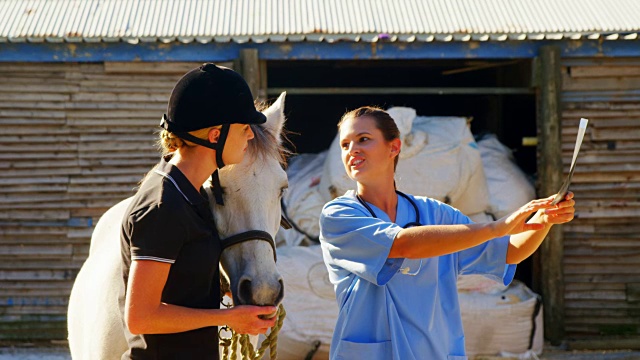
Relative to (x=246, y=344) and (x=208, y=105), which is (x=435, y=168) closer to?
(x=246, y=344)

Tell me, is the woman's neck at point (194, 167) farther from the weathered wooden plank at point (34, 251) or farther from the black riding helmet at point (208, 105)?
the weathered wooden plank at point (34, 251)

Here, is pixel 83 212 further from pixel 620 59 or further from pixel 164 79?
pixel 620 59

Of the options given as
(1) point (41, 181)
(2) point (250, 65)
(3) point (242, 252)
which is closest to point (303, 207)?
(2) point (250, 65)

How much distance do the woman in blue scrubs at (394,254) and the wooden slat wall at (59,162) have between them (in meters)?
4.72

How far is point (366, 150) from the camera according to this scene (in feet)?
9.27

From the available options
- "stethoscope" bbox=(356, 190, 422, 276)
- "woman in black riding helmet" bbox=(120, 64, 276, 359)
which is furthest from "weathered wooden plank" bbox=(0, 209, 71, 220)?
"woman in black riding helmet" bbox=(120, 64, 276, 359)

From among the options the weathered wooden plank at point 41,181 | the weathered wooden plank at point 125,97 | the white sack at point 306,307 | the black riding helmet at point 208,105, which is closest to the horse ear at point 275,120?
the black riding helmet at point 208,105

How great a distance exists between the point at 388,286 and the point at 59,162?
210 inches

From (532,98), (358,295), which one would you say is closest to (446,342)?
(358,295)

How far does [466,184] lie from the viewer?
6918 millimetres

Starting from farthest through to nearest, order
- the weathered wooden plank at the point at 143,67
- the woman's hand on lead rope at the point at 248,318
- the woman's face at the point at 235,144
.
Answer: the weathered wooden plank at the point at 143,67
the woman's face at the point at 235,144
the woman's hand on lead rope at the point at 248,318

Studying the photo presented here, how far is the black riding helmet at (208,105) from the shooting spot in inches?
91.0

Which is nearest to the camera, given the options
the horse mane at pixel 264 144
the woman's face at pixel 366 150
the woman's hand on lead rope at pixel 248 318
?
the woman's hand on lead rope at pixel 248 318

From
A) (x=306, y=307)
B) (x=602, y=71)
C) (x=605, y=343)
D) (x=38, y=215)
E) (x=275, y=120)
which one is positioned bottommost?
(x=605, y=343)
